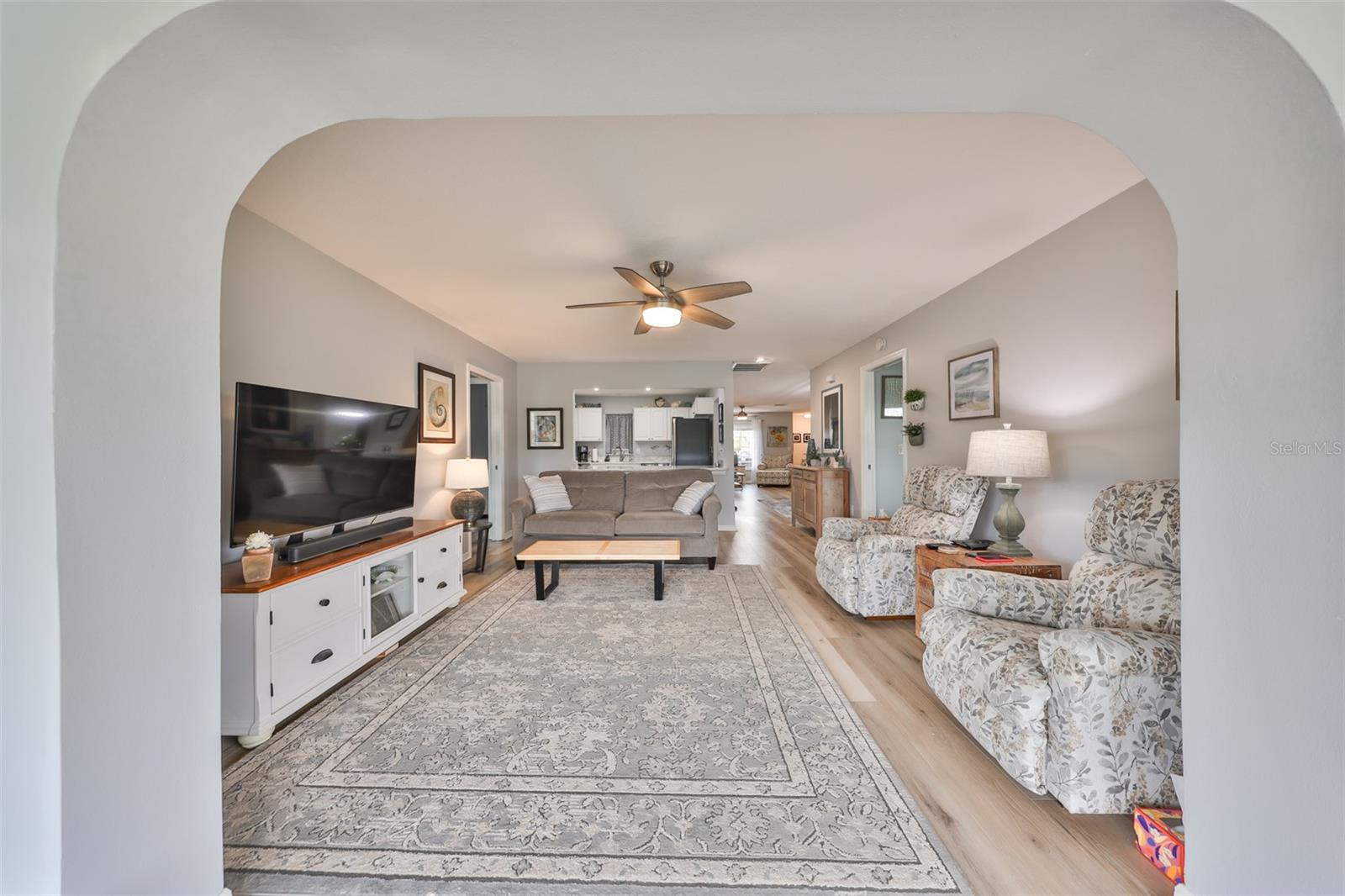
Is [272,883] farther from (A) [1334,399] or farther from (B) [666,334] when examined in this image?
(B) [666,334]

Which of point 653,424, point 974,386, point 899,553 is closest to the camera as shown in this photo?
point 899,553

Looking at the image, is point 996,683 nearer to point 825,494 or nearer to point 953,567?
point 953,567

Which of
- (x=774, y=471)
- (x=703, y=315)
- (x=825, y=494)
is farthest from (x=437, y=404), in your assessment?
(x=774, y=471)

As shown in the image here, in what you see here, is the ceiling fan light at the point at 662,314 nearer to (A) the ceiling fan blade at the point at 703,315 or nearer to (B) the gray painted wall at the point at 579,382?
(A) the ceiling fan blade at the point at 703,315

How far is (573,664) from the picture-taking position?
2555mm

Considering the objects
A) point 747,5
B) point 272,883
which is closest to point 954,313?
point 747,5

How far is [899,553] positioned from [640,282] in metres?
2.34

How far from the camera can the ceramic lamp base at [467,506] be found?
431 centimetres

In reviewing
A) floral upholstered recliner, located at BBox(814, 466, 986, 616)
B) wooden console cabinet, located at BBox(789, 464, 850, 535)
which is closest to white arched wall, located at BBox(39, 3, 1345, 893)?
floral upholstered recliner, located at BBox(814, 466, 986, 616)

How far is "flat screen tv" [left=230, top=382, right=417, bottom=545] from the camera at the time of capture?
2.07 meters

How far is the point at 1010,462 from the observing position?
8.37 feet

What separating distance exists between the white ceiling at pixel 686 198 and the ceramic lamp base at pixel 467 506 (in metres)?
1.70

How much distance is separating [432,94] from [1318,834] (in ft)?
7.87

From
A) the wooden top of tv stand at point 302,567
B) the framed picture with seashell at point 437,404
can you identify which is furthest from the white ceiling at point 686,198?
the wooden top of tv stand at point 302,567
